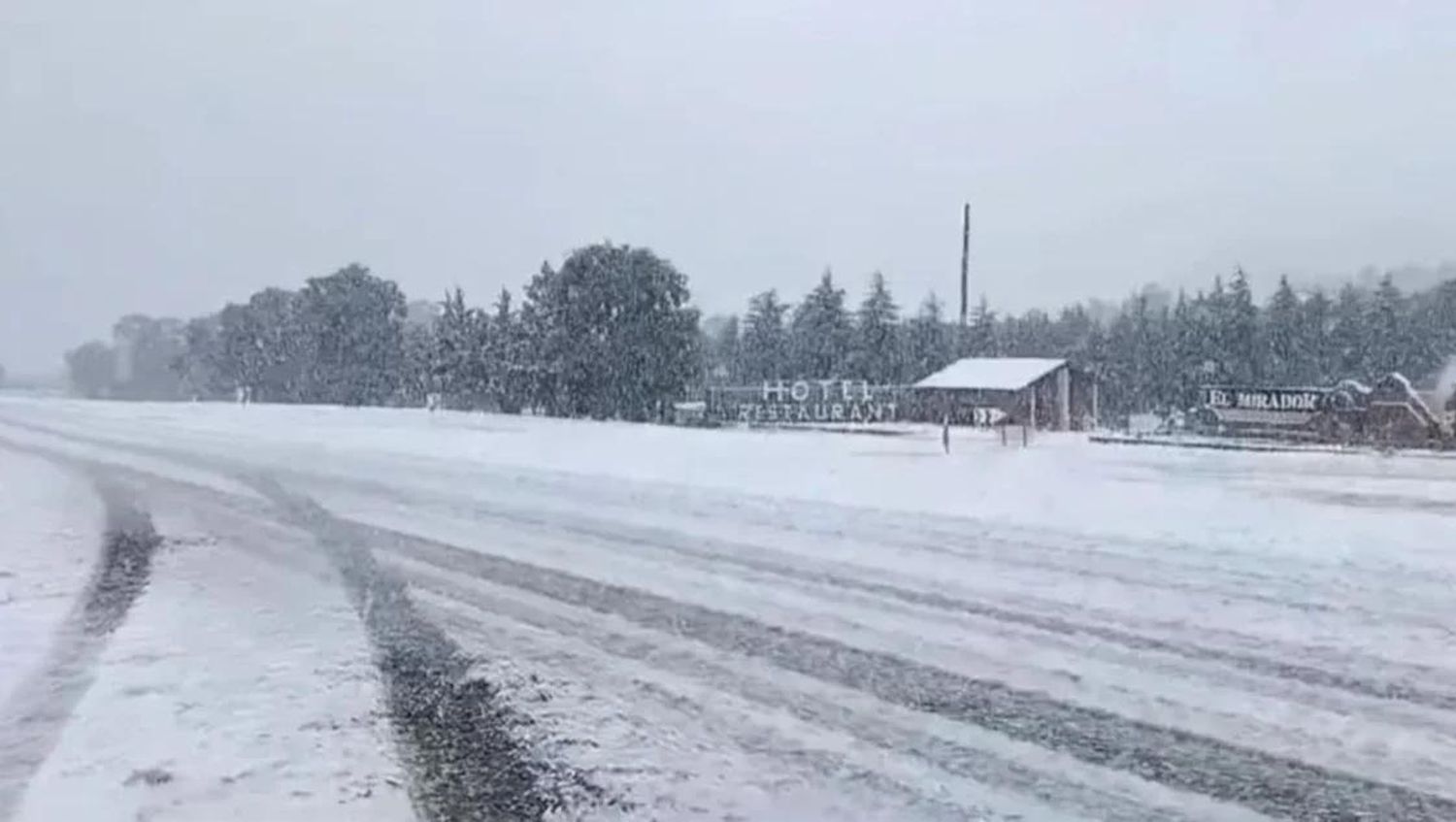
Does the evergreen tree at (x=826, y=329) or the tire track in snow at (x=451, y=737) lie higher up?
the evergreen tree at (x=826, y=329)

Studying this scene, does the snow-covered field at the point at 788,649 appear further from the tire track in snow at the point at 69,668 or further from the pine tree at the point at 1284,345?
the pine tree at the point at 1284,345

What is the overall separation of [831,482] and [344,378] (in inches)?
2121

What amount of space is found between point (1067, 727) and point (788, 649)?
6.60 ft

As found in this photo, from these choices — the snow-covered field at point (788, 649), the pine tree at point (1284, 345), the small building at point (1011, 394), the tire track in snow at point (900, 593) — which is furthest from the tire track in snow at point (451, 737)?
the pine tree at point (1284, 345)

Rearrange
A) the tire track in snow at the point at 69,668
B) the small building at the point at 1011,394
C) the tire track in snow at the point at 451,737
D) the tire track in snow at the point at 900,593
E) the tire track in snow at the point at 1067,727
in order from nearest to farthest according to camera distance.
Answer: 1. the tire track in snow at the point at 451,737
2. the tire track in snow at the point at 1067,727
3. the tire track in snow at the point at 69,668
4. the tire track in snow at the point at 900,593
5. the small building at the point at 1011,394

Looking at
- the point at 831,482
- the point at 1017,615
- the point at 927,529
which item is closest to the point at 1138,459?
the point at 831,482

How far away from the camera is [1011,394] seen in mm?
48594

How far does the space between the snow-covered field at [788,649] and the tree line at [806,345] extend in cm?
3382

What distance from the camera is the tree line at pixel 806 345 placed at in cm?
5306

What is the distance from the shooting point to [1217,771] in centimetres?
555

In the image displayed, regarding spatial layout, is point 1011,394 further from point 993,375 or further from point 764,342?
point 764,342

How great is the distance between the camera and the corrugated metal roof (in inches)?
1927

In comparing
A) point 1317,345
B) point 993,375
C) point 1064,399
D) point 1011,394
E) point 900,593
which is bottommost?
point 900,593

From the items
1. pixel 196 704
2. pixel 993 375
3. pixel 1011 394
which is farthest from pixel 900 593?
pixel 993 375
